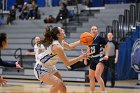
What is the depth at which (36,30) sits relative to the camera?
955 inches

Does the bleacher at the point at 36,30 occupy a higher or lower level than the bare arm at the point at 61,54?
lower

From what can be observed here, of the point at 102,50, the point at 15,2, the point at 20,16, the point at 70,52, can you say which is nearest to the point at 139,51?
the point at 70,52

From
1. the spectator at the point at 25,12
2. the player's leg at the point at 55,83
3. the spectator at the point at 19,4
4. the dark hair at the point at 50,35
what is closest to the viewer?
the player's leg at the point at 55,83

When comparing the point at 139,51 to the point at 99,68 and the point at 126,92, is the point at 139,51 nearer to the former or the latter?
the point at 126,92

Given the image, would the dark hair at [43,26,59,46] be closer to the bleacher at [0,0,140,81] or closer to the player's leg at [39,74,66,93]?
the player's leg at [39,74,66,93]

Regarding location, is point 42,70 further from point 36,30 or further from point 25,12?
point 25,12

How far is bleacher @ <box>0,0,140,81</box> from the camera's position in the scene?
68.2 ft

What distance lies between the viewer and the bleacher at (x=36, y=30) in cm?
2078

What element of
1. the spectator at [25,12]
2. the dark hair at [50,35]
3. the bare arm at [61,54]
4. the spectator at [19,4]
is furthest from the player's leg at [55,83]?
the spectator at [19,4]

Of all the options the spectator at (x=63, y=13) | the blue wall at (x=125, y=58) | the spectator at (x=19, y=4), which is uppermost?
the spectator at (x=19, y=4)

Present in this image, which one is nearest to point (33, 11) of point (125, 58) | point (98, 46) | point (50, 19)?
point (50, 19)

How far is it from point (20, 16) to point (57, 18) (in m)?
3.30

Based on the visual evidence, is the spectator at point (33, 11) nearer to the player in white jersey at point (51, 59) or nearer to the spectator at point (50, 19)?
the spectator at point (50, 19)

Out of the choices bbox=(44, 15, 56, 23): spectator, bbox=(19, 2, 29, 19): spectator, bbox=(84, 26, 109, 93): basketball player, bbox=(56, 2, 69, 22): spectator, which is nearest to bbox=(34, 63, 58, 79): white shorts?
bbox=(84, 26, 109, 93): basketball player
